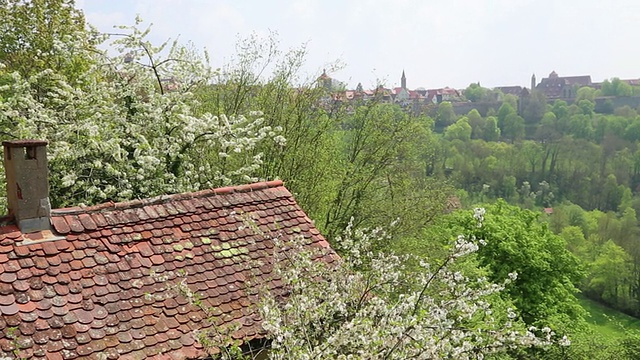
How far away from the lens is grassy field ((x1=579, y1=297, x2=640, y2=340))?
36013mm

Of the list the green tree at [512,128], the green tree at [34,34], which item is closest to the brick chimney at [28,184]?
the green tree at [34,34]

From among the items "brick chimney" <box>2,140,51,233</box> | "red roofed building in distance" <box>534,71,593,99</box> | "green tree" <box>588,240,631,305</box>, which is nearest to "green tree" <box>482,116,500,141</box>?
"red roofed building in distance" <box>534,71,593,99</box>

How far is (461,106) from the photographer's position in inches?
4993

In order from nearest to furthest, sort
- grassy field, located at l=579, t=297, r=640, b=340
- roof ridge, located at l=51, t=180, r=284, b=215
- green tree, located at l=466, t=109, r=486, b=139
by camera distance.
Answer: roof ridge, located at l=51, t=180, r=284, b=215, grassy field, located at l=579, t=297, r=640, b=340, green tree, located at l=466, t=109, r=486, b=139

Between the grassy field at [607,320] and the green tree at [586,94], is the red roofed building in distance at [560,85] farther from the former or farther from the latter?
the grassy field at [607,320]

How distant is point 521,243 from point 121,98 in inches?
632

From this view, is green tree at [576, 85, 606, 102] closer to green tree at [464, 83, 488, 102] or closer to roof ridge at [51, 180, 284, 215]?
green tree at [464, 83, 488, 102]

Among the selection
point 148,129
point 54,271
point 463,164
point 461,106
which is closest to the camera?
point 54,271

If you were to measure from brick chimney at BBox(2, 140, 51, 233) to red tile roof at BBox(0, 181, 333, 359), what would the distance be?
0.45 feet

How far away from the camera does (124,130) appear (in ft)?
32.8

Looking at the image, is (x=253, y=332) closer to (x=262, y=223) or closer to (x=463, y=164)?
(x=262, y=223)

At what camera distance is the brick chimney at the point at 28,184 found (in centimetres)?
572

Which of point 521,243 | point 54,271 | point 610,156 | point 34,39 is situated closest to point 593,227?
point 610,156

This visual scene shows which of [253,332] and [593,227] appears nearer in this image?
[253,332]
